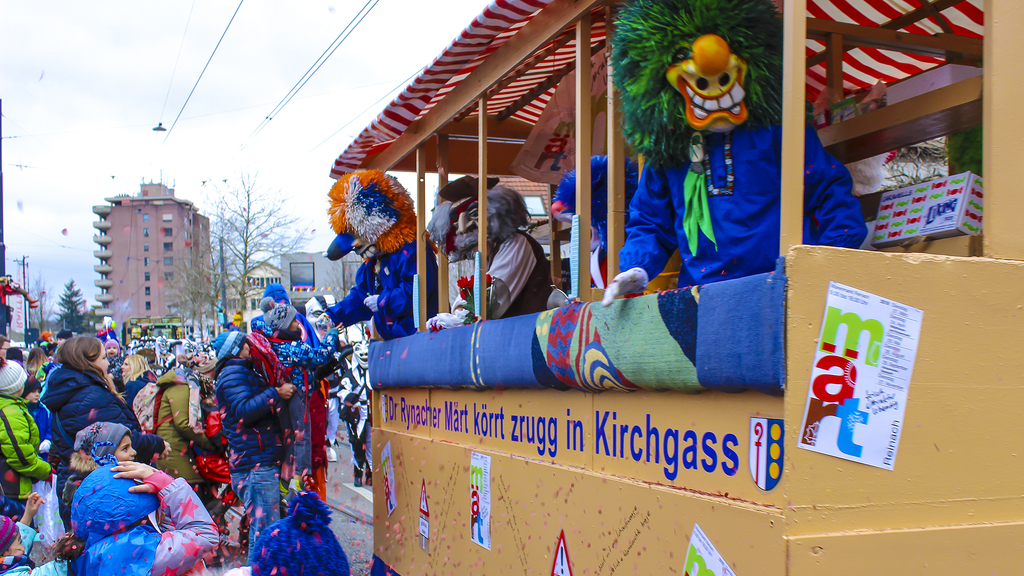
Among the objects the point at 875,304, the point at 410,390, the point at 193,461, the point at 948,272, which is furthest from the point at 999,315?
the point at 193,461

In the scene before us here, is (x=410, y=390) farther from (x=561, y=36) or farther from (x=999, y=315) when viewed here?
(x=999, y=315)

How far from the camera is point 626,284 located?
2.51 m

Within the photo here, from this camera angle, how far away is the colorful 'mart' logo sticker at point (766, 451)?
190cm

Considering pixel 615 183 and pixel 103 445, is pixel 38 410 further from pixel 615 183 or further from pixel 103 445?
pixel 615 183

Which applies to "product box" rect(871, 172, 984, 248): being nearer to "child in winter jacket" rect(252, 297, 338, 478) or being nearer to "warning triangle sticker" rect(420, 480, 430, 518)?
"warning triangle sticker" rect(420, 480, 430, 518)

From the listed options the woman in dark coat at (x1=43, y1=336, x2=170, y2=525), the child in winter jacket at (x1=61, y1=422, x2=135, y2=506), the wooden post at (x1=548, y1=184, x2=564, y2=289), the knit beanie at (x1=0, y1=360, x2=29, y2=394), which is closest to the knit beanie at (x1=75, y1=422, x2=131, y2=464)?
the child in winter jacket at (x1=61, y1=422, x2=135, y2=506)

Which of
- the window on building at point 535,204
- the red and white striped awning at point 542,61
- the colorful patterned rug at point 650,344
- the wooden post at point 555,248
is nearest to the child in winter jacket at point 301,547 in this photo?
the colorful patterned rug at point 650,344

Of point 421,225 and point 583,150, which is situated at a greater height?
point 583,150

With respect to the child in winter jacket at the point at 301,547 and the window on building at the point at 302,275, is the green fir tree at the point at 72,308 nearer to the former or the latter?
the window on building at the point at 302,275

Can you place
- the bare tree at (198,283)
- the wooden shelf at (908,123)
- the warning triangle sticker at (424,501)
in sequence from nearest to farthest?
the wooden shelf at (908,123) → the warning triangle sticker at (424,501) → the bare tree at (198,283)

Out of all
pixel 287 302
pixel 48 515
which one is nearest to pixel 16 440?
pixel 48 515

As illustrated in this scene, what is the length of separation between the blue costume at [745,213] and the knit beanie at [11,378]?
4.91 m

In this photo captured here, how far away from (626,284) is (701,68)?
731mm

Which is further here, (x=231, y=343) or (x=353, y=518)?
(x=353, y=518)
